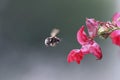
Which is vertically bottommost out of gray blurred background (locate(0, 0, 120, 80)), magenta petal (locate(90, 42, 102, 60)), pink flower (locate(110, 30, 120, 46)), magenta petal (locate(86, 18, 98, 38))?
magenta petal (locate(90, 42, 102, 60))

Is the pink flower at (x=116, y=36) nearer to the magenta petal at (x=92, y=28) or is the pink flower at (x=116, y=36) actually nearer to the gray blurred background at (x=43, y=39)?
the magenta petal at (x=92, y=28)

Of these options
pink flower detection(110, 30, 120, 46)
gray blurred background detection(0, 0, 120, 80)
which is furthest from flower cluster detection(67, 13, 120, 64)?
gray blurred background detection(0, 0, 120, 80)

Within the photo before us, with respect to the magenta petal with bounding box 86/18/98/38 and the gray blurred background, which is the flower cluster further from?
the gray blurred background

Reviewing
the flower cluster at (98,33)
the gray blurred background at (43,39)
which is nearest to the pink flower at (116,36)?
the flower cluster at (98,33)

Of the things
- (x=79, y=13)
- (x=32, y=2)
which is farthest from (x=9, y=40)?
(x=79, y=13)

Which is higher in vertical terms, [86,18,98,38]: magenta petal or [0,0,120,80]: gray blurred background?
[0,0,120,80]: gray blurred background

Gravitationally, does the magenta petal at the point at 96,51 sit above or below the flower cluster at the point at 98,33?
below

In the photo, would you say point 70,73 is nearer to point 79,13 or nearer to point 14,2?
point 79,13

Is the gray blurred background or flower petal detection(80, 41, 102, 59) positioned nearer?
flower petal detection(80, 41, 102, 59)
